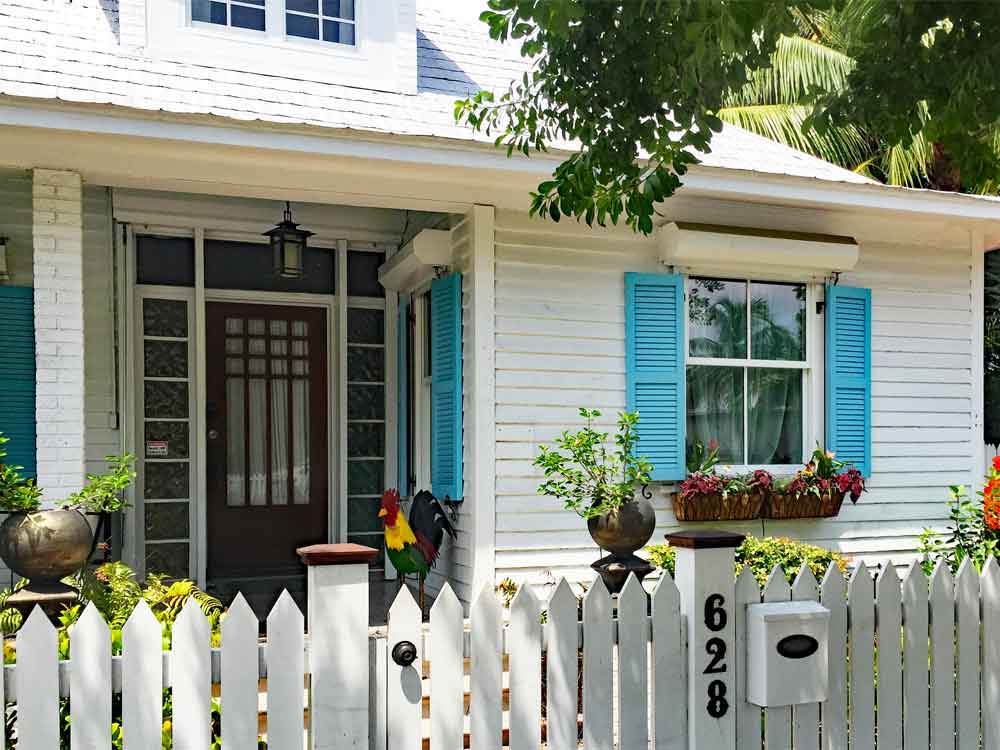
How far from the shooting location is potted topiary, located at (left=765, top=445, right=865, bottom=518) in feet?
21.1

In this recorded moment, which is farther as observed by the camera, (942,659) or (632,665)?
(942,659)

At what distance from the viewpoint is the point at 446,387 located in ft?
20.7

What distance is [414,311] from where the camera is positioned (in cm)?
714

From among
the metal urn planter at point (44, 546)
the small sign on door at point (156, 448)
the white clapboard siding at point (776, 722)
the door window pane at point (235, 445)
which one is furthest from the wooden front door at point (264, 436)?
the white clapboard siding at point (776, 722)

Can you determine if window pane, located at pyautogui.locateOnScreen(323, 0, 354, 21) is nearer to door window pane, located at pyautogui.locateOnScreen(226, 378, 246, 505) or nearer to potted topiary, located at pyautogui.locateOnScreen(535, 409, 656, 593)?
door window pane, located at pyautogui.locateOnScreen(226, 378, 246, 505)

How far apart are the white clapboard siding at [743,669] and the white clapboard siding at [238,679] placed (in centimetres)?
141

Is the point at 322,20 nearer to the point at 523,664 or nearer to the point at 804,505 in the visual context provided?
the point at 804,505

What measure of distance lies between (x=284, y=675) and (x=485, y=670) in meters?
0.53

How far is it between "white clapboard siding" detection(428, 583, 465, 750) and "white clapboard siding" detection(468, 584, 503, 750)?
40 millimetres

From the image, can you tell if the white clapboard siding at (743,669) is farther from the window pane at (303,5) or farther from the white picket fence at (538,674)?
the window pane at (303,5)

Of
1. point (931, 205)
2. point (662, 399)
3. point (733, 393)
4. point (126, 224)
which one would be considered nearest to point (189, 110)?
point (126, 224)

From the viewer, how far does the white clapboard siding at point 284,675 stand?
2398 millimetres

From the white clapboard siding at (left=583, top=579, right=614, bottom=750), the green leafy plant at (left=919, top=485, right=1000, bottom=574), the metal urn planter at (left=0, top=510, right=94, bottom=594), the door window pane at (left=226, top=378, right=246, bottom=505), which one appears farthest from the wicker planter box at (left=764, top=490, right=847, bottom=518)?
the metal urn planter at (left=0, top=510, right=94, bottom=594)

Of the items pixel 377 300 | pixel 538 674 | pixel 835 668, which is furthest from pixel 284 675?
pixel 377 300
